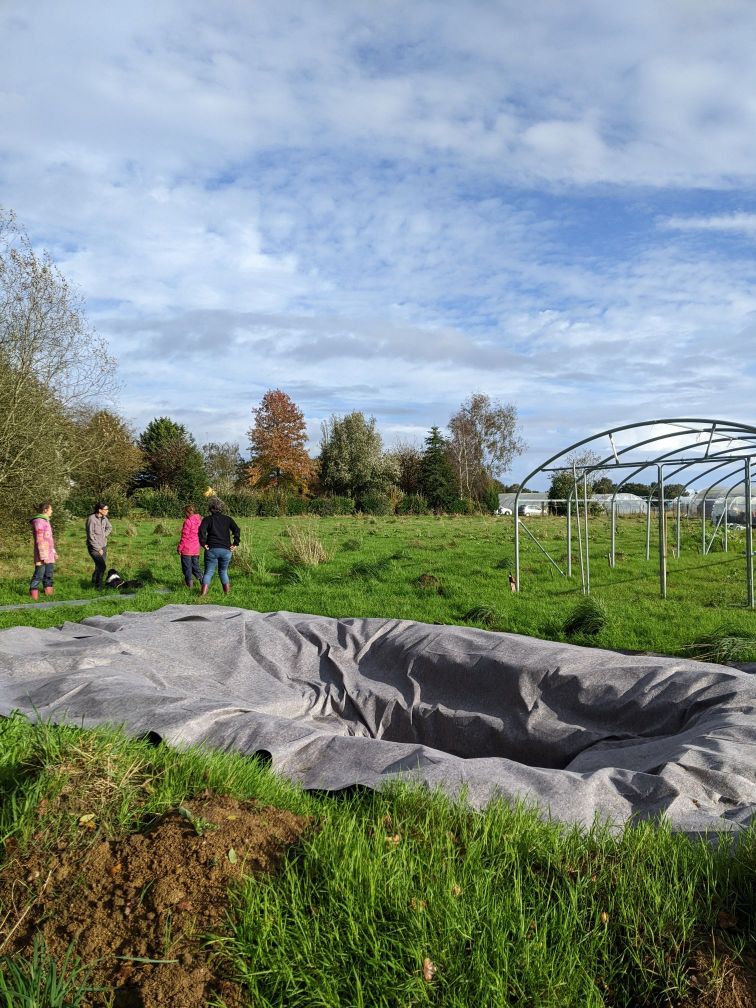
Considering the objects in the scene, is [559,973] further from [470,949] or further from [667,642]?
[667,642]

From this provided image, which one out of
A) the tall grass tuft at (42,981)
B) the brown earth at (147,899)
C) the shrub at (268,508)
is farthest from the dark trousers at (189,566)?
the shrub at (268,508)

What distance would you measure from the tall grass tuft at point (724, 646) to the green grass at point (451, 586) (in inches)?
2.0

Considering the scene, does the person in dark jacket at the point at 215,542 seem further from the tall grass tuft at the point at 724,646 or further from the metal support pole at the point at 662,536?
the tall grass tuft at the point at 724,646

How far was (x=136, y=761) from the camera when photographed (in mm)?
3357

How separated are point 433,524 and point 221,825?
28511 millimetres

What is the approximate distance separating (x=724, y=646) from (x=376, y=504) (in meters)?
32.5

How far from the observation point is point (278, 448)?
53.4 meters

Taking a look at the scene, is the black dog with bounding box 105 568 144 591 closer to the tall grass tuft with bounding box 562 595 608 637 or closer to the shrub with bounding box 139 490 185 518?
the tall grass tuft with bounding box 562 595 608 637

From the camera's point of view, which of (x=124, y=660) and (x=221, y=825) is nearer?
(x=221, y=825)

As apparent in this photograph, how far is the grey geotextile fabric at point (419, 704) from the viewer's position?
4.13 m

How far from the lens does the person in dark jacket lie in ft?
42.2

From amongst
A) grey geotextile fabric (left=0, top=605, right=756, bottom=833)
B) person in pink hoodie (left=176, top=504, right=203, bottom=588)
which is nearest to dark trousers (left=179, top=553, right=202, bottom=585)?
person in pink hoodie (left=176, top=504, right=203, bottom=588)

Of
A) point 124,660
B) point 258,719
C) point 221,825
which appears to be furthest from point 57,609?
point 221,825

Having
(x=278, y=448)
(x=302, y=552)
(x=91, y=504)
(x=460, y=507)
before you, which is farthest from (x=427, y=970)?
(x=278, y=448)
